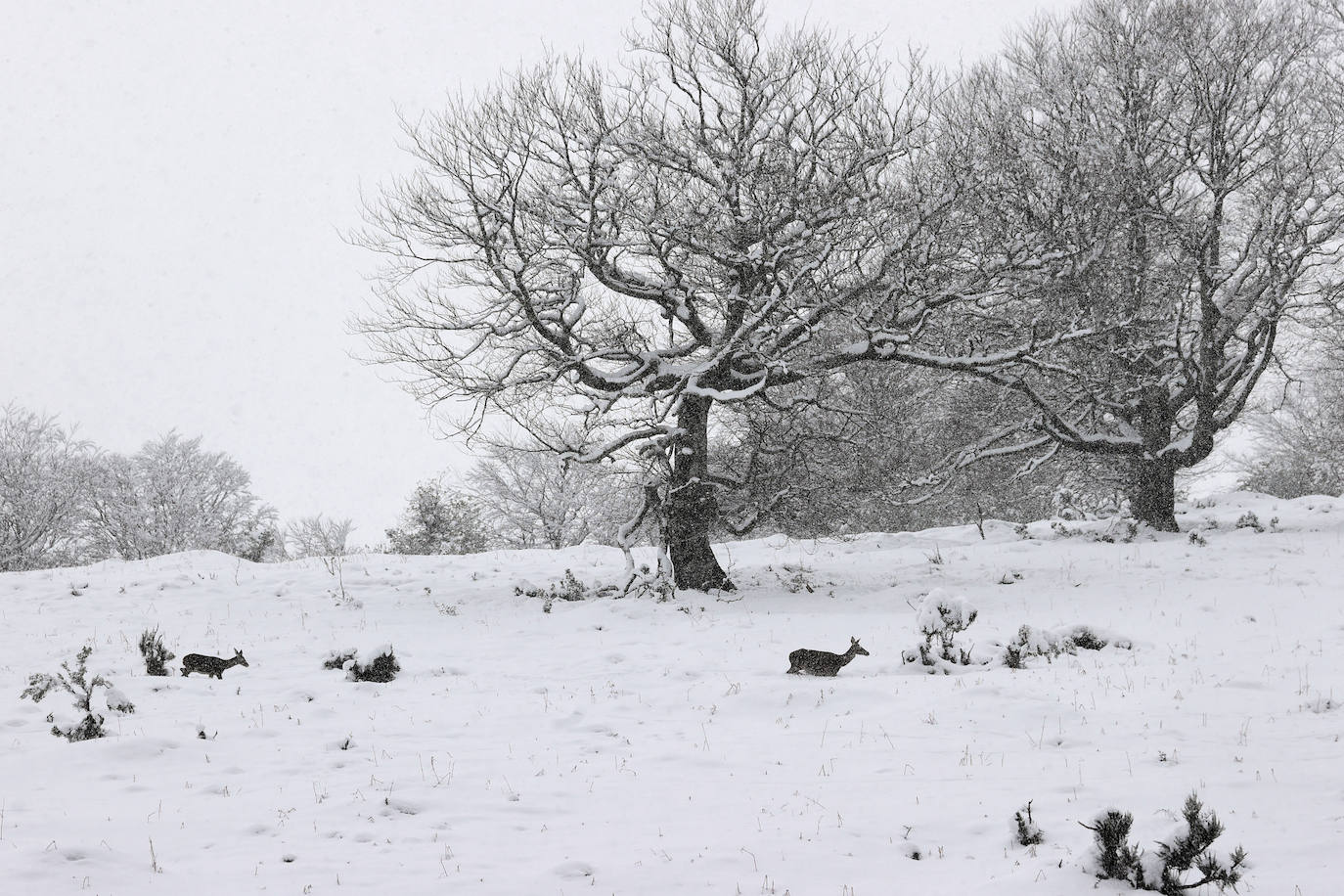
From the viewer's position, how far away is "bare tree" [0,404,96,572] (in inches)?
1271

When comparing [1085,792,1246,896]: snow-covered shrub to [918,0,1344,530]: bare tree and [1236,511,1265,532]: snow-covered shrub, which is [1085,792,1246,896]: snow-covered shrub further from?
[1236,511,1265,532]: snow-covered shrub

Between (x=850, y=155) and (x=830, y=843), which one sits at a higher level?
(x=850, y=155)

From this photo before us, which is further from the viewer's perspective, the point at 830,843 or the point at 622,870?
the point at 830,843

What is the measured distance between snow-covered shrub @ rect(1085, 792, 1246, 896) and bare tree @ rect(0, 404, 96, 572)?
36213mm

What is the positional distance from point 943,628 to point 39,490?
119ft

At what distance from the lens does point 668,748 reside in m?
6.57

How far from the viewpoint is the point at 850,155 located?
1327 centimetres

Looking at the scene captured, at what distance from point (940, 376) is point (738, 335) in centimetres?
684

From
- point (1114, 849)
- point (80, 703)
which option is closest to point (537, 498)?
point (80, 703)

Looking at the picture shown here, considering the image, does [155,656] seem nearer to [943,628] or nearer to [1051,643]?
[943,628]

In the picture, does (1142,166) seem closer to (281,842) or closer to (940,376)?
(940,376)

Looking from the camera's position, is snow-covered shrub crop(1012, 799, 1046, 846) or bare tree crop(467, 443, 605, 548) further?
bare tree crop(467, 443, 605, 548)

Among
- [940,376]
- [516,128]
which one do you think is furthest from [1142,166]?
[516,128]

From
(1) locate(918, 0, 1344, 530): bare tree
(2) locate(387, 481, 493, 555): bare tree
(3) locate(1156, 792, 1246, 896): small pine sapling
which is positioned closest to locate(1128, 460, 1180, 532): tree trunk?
(1) locate(918, 0, 1344, 530): bare tree
